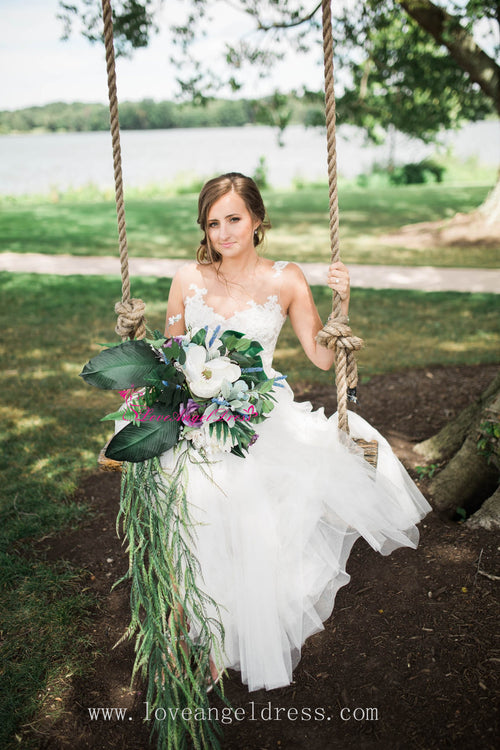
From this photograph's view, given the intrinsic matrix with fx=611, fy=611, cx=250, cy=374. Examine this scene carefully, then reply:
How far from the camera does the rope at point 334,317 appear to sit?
2.22 m

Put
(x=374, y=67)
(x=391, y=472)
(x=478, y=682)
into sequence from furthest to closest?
(x=374, y=67), (x=391, y=472), (x=478, y=682)

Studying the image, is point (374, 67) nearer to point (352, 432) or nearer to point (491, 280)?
point (491, 280)

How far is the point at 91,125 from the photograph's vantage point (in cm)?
2189

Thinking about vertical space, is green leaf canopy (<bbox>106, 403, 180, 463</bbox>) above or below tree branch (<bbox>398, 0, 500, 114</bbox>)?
below

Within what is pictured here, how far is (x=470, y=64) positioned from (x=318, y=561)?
28.9 ft

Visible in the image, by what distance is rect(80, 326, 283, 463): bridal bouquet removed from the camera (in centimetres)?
198

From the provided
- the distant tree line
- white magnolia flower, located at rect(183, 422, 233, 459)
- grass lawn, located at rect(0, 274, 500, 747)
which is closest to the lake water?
the distant tree line

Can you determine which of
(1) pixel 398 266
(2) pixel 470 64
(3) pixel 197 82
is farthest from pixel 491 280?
(3) pixel 197 82

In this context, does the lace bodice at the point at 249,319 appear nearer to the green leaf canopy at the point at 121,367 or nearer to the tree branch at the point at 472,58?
the green leaf canopy at the point at 121,367

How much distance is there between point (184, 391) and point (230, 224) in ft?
2.92

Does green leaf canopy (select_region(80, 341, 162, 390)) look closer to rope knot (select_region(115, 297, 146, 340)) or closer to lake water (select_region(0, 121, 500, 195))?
rope knot (select_region(115, 297, 146, 340))

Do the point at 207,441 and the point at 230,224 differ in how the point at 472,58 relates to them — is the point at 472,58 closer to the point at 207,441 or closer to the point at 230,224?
the point at 230,224

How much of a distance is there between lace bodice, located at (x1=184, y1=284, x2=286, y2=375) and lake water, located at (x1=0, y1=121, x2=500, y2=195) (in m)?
10.5

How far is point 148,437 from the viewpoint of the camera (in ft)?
6.55
